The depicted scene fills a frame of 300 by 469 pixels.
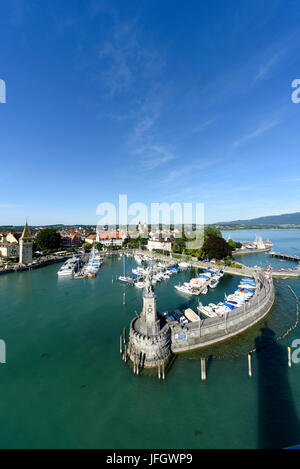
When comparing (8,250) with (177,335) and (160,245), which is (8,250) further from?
(177,335)

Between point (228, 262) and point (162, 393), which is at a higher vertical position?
point (228, 262)

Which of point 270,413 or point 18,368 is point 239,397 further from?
point 18,368

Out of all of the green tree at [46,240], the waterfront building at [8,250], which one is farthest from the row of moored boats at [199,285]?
the green tree at [46,240]

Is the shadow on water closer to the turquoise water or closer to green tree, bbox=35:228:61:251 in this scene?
the turquoise water

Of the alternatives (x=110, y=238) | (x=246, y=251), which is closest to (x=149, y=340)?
(x=246, y=251)

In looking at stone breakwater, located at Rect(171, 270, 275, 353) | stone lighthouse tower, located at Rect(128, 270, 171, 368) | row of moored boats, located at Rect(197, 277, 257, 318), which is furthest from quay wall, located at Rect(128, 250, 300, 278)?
stone lighthouse tower, located at Rect(128, 270, 171, 368)
